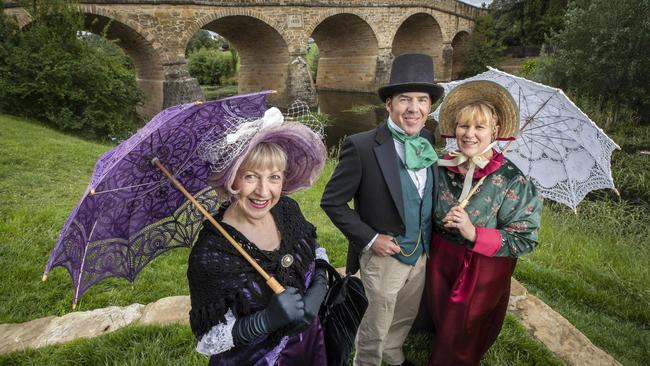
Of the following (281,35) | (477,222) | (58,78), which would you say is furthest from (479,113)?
(281,35)

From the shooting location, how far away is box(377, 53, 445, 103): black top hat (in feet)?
6.40

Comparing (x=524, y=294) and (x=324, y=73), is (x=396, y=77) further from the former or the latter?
(x=324, y=73)

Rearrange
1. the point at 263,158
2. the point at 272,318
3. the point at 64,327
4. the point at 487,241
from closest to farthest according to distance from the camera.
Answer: the point at 272,318 → the point at 263,158 → the point at 487,241 → the point at 64,327

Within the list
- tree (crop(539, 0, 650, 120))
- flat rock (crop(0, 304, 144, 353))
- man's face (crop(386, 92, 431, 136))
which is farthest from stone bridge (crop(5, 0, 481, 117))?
man's face (crop(386, 92, 431, 136))

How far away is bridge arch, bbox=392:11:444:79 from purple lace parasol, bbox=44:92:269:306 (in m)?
23.5

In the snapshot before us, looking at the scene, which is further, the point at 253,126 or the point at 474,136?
the point at 474,136

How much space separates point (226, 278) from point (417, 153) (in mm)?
1151

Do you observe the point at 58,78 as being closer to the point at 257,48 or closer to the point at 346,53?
the point at 257,48

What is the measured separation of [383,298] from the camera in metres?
2.15

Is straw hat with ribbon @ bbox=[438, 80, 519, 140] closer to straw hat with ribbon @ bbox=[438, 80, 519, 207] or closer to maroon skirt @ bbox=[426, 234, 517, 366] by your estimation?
straw hat with ribbon @ bbox=[438, 80, 519, 207]

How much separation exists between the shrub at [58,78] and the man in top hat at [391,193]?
9.52m

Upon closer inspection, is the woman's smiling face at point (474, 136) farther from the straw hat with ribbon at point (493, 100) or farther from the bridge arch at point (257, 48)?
the bridge arch at point (257, 48)

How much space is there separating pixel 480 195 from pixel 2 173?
6228 mm

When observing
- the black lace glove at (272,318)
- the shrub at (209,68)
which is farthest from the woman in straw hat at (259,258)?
the shrub at (209,68)
